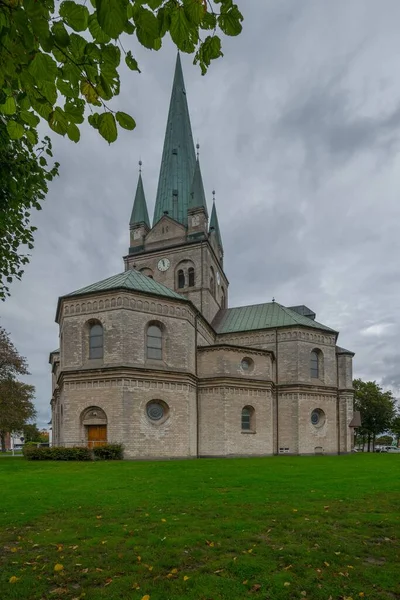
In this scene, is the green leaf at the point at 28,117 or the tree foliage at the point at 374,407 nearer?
the green leaf at the point at 28,117

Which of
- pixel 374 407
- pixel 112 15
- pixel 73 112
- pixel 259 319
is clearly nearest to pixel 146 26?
pixel 112 15

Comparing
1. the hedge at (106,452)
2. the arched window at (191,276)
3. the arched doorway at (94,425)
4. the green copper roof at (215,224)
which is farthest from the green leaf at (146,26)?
the green copper roof at (215,224)

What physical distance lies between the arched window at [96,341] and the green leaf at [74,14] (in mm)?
24395

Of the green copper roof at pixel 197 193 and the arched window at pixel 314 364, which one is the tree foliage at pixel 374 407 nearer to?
the arched window at pixel 314 364

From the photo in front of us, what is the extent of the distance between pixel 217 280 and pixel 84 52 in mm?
41003

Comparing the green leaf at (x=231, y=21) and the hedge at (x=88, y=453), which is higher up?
the green leaf at (x=231, y=21)

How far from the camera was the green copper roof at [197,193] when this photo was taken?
41281 mm

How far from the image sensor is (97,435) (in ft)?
81.4

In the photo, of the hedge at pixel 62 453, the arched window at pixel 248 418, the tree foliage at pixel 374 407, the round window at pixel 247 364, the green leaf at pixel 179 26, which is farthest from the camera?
the tree foliage at pixel 374 407

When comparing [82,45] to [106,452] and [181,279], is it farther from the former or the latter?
[181,279]

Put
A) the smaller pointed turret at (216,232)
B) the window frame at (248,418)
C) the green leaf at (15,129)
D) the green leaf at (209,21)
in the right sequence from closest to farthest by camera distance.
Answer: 1. the green leaf at (209,21)
2. the green leaf at (15,129)
3. the window frame at (248,418)
4. the smaller pointed turret at (216,232)

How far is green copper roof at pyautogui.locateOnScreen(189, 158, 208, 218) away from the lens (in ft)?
135

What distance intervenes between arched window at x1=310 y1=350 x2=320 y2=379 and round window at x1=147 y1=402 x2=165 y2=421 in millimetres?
14716

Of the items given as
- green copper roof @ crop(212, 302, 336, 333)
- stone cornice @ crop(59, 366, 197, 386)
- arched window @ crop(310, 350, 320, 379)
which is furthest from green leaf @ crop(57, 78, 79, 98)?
arched window @ crop(310, 350, 320, 379)
